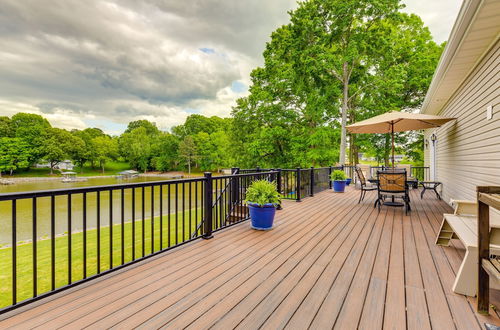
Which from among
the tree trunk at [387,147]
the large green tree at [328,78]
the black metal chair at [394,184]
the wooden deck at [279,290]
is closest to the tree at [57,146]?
the large green tree at [328,78]

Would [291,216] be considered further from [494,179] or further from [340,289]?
[494,179]

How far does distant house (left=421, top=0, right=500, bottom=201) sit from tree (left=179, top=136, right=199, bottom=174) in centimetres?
3743

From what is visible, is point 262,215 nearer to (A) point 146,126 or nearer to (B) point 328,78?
(B) point 328,78

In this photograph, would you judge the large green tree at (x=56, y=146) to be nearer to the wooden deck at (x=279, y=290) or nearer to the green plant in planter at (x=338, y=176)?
the green plant in planter at (x=338, y=176)

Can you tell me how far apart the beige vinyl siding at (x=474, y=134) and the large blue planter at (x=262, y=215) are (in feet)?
10.6

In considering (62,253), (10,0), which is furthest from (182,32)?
(62,253)

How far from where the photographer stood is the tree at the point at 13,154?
33562 millimetres

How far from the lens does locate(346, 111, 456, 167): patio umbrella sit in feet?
16.2

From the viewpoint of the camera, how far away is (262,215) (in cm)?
362

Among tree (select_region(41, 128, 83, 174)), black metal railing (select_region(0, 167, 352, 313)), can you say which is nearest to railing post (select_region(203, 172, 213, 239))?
black metal railing (select_region(0, 167, 352, 313))

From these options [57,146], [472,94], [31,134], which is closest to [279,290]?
[472,94]

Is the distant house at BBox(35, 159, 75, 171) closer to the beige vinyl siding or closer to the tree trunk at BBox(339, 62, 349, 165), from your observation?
the tree trunk at BBox(339, 62, 349, 165)

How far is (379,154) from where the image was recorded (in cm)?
1488

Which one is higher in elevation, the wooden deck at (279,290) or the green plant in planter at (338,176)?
the green plant in planter at (338,176)
